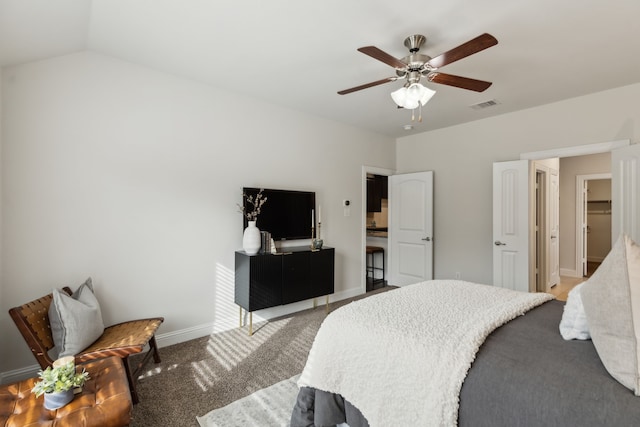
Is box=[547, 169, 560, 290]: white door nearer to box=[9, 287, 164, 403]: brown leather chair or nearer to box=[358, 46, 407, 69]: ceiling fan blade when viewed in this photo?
box=[358, 46, 407, 69]: ceiling fan blade

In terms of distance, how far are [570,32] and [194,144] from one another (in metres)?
3.33

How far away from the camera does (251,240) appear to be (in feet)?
10.4

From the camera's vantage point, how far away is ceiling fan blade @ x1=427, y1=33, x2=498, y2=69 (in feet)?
5.49

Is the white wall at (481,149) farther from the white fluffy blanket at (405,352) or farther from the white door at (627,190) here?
the white fluffy blanket at (405,352)

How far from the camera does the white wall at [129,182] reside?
7.45ft

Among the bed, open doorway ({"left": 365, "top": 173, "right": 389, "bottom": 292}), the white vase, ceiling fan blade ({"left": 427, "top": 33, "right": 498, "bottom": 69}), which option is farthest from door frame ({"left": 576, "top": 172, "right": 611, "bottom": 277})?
the white vase

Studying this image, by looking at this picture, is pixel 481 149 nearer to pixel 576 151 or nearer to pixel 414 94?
pixel 576 151

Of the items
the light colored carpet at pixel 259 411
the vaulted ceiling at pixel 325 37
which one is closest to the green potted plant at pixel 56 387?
the light colored carpet at pixel 259 411

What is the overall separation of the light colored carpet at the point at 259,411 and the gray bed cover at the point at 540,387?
66cm

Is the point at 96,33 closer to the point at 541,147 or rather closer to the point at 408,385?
the point at 408,385

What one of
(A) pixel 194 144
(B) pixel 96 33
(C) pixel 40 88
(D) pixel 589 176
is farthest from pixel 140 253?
(D) pixel 589 176

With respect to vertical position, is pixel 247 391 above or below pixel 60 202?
below

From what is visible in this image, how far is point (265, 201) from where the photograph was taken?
11.4 ft

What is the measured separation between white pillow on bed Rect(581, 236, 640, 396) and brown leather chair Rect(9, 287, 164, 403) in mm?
2535
